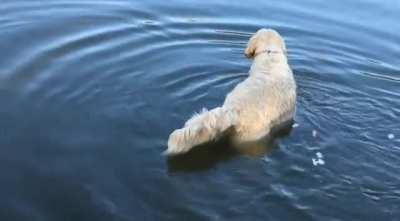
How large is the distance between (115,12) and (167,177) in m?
4.80

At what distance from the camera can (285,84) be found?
7977 mm

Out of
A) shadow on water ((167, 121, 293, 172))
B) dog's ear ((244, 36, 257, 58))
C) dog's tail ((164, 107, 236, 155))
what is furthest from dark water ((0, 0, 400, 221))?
dog's ear ((244, 36, 257, 58))

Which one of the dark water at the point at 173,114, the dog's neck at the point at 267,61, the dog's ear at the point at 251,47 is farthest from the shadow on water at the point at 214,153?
the dog's ear at the point at 251,47

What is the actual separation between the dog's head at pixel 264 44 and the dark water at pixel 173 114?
341 millimetres

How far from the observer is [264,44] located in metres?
8.80

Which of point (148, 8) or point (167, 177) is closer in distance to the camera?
point (167, 177)

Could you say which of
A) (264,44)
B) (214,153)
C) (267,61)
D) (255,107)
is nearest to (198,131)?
(214,153)

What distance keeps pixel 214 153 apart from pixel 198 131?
14.7 inches

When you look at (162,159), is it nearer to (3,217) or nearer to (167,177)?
(167,177)

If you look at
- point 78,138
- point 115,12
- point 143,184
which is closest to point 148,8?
point 115,12

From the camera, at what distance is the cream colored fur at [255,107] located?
6.57 metres

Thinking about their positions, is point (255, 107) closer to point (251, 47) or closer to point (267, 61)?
point (267, 61)

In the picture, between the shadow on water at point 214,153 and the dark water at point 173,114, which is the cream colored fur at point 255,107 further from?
the dark water at point 173,114

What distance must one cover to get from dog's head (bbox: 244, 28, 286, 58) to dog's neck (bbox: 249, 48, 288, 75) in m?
0.04
